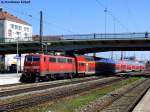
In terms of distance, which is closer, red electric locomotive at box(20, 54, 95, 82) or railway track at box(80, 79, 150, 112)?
railway track at box(80, 79, 150, 112)

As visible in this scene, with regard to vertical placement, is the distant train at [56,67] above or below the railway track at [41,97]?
above

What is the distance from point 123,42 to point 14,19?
92491mm

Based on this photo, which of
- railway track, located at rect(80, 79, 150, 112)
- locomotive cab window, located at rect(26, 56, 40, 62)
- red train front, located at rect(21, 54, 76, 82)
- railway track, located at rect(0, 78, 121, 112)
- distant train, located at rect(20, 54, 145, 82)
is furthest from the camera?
locomotive cab window, located at rect(26, 56, 40, 62)

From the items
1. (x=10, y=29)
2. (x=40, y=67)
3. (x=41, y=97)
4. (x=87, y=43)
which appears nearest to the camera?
(x=41, y=97)

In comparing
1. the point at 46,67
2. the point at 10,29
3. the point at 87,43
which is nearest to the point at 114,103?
the point at 46,67

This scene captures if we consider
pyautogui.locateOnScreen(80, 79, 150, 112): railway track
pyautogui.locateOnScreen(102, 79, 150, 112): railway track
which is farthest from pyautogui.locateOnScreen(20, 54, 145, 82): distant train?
pyautogui.locateOnScreen(80, 79, 150, 112): railway track

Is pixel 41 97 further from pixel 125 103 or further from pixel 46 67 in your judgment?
pixel 46 67

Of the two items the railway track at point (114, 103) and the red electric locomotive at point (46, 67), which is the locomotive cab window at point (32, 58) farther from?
the railway track at point (114, 103)

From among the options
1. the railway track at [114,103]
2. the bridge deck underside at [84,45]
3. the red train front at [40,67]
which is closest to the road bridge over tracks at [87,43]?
the bridge deck underside at [84,45]

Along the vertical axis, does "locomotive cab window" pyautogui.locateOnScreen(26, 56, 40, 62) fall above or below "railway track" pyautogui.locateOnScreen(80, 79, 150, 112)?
above

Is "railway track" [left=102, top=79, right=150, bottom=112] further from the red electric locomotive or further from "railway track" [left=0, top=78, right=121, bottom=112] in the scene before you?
the red electric locomotive

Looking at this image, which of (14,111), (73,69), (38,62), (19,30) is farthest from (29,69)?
(19,30)

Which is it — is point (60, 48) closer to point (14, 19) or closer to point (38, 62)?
point (38, 62)

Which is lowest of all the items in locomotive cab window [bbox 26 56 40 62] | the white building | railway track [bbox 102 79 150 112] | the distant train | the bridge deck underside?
railway track [bbox 102 79 150 112]
